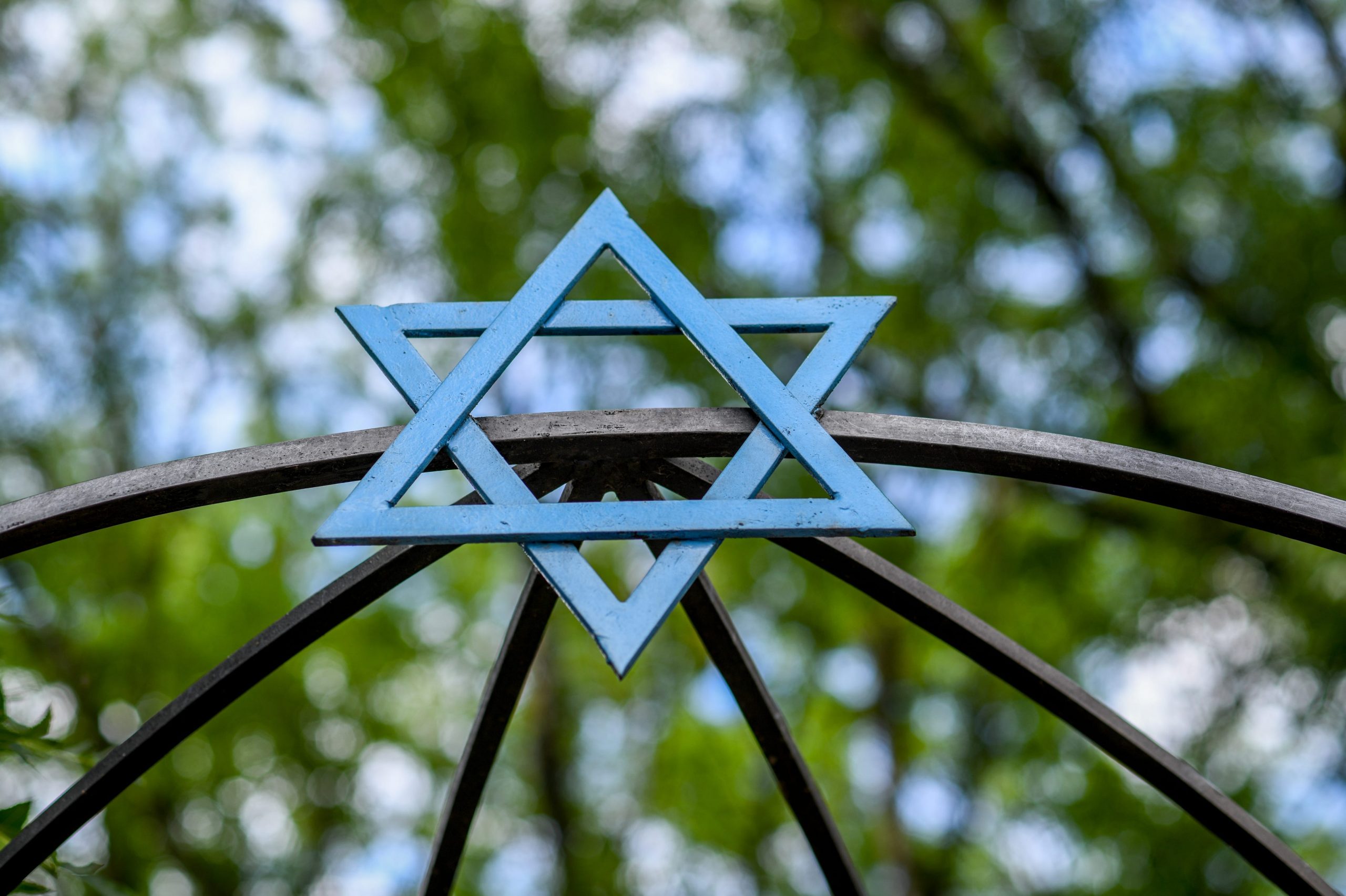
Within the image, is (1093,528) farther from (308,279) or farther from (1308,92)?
(308,279)

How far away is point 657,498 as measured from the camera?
202 centimetres

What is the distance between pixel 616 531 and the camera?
66.7 inches

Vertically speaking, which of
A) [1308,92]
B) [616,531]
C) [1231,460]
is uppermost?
[1308,92]

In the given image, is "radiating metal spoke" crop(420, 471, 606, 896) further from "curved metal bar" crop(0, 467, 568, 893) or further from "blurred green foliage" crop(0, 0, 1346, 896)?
"blurred green foliage" crop(0, 0, 1346, 896)

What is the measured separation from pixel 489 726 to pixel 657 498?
80cm

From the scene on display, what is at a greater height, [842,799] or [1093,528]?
[1093,528]

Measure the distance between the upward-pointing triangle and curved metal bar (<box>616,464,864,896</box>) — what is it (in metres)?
0.50

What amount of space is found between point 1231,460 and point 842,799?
3192mm

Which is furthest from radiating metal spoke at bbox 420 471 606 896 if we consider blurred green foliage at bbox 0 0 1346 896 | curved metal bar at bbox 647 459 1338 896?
blurred green foliage at bbox 0 0 1346 896

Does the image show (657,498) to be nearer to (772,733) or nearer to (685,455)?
(685,455)

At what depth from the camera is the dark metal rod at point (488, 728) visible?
7.42 ft

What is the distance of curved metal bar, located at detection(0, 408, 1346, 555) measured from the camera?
1853 millimetres

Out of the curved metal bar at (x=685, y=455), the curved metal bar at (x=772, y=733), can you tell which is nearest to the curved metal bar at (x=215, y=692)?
the curved metal bar at (x=685, y=455)

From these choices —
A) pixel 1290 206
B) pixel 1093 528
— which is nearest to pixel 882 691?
pixel 1093 528
